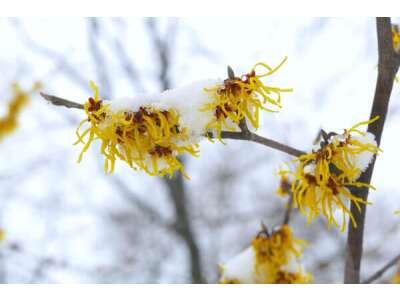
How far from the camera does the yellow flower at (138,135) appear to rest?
3.52 ft

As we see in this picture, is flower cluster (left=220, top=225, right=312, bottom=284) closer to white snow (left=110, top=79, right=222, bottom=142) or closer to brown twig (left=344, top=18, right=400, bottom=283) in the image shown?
brown twig (left=344, top=18, right=400, bottom=283)

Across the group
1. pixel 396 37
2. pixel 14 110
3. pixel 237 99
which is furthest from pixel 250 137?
pixel 14 110

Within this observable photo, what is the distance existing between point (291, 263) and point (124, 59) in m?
5.17

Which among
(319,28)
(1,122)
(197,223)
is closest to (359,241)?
(1,122)

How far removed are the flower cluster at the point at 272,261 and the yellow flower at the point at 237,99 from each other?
70 cm

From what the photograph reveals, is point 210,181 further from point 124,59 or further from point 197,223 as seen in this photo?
point 124,59

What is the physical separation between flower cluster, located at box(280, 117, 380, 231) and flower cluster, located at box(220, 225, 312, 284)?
504 mm

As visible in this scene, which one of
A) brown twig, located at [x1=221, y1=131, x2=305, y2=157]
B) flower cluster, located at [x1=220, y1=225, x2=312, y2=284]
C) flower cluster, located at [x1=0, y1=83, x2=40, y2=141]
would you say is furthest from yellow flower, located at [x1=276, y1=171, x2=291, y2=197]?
flower cluster, located at [x1=0, y1=83, x2=40, y2=141]

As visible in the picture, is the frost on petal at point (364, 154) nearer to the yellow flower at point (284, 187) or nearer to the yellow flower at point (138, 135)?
the yellow flower at point (138, 135)

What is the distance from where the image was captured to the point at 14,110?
15.3 feet

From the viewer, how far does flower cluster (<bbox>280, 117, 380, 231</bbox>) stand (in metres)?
1.14

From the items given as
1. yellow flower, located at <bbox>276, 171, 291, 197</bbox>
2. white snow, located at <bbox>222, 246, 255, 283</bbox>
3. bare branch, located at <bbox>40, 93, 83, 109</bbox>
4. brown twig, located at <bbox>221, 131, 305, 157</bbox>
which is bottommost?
white snow, located at <bbox>222, 246, 255, 283</bbox>

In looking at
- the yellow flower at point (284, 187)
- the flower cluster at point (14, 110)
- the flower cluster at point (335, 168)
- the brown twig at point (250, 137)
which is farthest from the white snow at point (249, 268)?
the flower cluster at point (14, 110)

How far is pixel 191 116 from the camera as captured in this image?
109 cm
